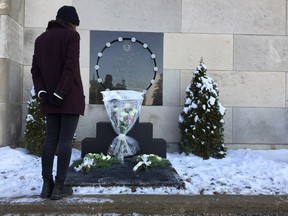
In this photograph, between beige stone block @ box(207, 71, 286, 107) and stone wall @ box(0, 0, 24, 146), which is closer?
stone wall @ box(0, 0, 24, 146)

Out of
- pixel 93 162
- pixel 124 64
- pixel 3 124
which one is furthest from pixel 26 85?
pixel 93 162

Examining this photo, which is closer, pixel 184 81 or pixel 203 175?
pixel 203 175

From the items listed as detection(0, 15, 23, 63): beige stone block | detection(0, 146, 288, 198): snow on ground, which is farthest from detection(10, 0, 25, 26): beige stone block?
detection(0, 146, 288, 198): snow on ground

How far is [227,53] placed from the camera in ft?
21.8

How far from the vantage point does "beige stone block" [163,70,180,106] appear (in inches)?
259

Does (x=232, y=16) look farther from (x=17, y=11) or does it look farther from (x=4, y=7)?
(x=4, y=7)

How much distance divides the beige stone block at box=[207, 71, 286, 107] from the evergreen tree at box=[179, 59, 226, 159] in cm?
79

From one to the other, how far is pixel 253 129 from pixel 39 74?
4.56 metres

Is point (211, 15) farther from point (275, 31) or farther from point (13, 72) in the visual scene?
point (13, 72)

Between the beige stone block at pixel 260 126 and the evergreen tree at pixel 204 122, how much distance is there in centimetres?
88

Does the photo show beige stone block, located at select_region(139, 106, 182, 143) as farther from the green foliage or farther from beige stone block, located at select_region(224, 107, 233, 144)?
the green foliage

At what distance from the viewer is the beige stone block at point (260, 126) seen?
21.8ft

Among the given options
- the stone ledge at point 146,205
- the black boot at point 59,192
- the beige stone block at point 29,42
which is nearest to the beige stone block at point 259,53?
the stone ledge at point 146,205

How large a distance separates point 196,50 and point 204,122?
→ 5.27 feet
